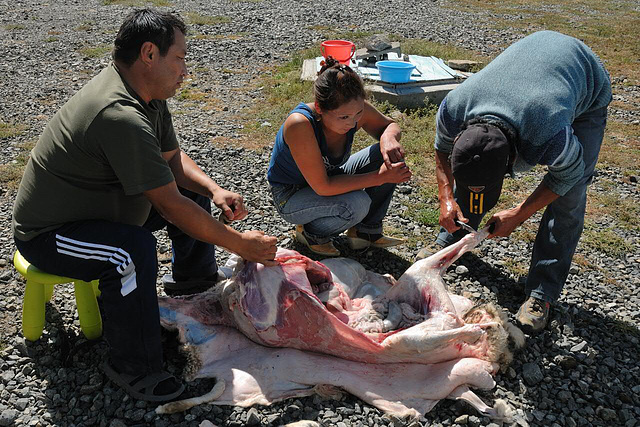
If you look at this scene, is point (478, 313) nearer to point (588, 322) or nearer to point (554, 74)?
point (588, 322)

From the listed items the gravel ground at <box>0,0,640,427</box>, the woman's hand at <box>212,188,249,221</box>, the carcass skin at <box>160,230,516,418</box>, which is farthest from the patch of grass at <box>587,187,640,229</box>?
the woman's hand at <box>212,188,249,221</box>

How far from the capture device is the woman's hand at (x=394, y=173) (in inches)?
162

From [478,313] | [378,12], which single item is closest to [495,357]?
[478,313]

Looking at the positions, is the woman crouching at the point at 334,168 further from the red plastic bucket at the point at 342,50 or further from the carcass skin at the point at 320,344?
the red plastic bucket at the point at 342,50

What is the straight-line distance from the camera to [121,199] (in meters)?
3.13

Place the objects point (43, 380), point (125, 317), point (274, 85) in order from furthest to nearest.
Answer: point (274, 85) < point (43, 380) < point (125, 317)

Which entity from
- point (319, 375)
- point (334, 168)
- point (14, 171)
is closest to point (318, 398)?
point (319, 375)

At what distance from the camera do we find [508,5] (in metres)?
17.0

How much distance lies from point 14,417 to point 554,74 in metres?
3.45

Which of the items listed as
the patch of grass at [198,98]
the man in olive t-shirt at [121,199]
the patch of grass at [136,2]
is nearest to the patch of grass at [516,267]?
the man in olive t-shirt at [121,199]

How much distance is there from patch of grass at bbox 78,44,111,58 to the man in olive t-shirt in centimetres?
837

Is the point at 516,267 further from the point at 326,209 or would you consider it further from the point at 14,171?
the point at 14,171

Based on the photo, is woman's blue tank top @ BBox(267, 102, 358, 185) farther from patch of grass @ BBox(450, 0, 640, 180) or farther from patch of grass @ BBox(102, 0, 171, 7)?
patch of grass @ BBox(102, 0, 171, 7)

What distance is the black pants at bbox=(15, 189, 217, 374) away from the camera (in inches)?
115
